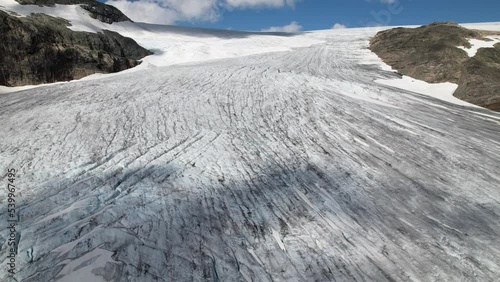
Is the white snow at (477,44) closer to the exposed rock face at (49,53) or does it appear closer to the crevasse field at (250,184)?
the crevasse field at (250,184)

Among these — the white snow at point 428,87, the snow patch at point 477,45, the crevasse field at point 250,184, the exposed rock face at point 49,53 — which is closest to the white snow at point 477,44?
the snow patch at point 477,45

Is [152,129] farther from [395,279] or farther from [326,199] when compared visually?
[395,279]

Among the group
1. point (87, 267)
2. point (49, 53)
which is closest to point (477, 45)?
point (87, 267)

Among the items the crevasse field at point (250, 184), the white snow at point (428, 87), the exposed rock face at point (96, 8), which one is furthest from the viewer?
the exposed rock face at point (96, 8)

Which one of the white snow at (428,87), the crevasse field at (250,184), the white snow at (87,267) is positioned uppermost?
the white snow at (428,87)

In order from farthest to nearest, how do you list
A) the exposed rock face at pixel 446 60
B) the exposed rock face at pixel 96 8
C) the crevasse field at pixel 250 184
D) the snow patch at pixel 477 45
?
the exposed rock face at pixel 96 8, the snow patch at pixel 477 45, the exposed rock face at pixel 446 60, the crevasse field at pixel 250 184
